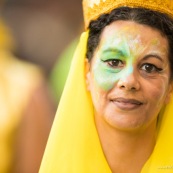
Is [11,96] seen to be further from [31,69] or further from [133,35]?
[133,35]

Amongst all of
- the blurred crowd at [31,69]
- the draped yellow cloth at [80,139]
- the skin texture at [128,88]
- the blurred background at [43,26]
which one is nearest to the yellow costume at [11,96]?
the blurred crowd at [31,69]

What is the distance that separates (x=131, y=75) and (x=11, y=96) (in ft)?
3.58

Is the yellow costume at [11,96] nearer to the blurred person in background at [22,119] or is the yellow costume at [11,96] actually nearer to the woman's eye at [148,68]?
the blurred person in background at [22,119]

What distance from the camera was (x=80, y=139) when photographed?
4.59 m

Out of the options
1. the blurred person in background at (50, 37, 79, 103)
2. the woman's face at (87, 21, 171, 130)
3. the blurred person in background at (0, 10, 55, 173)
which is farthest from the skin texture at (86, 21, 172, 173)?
the blurred person in background at (50, 37, 79, 103)

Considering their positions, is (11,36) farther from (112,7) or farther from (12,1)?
(112,7)

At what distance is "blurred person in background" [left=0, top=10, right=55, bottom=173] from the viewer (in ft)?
17.0

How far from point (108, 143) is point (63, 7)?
60.6 inches

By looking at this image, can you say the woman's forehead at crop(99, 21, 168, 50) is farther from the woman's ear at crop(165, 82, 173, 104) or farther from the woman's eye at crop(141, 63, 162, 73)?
the woman's ear at crop(165, 82, 173, 104)

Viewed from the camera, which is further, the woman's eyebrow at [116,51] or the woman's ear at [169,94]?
the woman's ear at [169,94]

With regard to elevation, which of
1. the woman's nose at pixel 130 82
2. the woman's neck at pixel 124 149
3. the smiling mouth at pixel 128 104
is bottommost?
the woman's neck at pixel 124 149

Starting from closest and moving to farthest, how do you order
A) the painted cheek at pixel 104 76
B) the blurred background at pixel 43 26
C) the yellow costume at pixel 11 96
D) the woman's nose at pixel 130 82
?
the woman's nose at pixel 130 82 < the painted cheek at pixel 104 76 < the yellow costume at pixel 11 96 < the blurred background at pixel 43 26

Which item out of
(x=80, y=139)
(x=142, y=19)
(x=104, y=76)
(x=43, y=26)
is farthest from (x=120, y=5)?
(x=43, y=26)

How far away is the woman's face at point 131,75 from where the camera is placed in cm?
443
